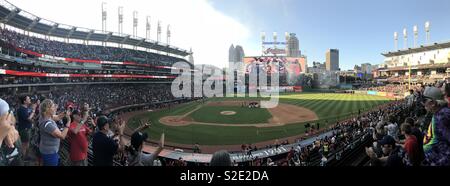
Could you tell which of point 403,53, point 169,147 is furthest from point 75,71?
point 403,53

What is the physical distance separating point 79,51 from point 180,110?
32.1 metres

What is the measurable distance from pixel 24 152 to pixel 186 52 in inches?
3420

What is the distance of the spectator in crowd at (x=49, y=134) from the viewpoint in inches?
181

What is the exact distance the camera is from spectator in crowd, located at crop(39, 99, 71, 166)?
15.1 feet

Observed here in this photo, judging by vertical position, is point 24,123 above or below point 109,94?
above

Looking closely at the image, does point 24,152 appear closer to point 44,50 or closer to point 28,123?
point 28,123

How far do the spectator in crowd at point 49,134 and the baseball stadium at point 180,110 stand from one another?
24 millimetres

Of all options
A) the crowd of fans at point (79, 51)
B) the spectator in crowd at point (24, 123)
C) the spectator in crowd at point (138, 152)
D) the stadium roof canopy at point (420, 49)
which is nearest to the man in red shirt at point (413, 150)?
the spectator in crowd at point (138, 152)

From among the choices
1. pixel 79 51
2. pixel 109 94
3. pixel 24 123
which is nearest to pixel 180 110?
pixel 109 94

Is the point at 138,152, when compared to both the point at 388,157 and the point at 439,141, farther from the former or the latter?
the point at 439,141

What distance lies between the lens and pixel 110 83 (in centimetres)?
5688

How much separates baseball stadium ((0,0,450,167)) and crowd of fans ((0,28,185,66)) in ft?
1.13

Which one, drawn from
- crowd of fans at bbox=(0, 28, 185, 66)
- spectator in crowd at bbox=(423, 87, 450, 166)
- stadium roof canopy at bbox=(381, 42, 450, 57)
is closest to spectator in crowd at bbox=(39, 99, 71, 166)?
spectator in crowd at bbox=(423, 87, 450, 166)

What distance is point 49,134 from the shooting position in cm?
473
